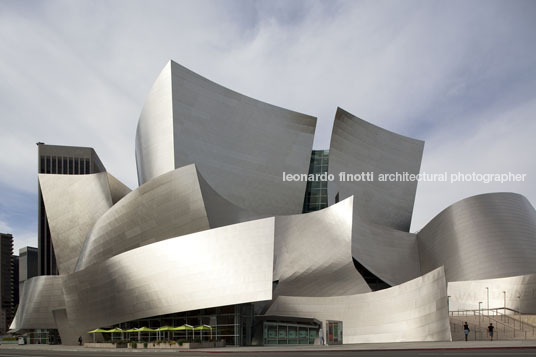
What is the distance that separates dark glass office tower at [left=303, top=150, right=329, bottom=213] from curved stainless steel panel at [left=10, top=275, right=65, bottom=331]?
62.8 feet

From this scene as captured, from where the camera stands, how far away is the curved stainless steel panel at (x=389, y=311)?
20.9 metres

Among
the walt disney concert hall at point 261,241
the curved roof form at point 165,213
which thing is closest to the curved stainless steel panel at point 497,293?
the walt disney concert hall at point 261,241

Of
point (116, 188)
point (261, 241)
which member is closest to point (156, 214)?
point (261, 241)

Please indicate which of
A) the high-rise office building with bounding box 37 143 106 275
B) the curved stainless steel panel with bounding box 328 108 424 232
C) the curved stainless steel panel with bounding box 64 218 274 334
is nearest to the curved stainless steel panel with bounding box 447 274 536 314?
the curved stainless steel panel with bounding box 328 108 424 232

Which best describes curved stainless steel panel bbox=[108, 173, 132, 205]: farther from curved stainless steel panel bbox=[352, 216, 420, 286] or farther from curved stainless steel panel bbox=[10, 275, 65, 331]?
curved stainless steel panel bbox=[352, 216, 420, 286]

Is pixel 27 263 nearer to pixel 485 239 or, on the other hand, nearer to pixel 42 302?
pixel 42 302

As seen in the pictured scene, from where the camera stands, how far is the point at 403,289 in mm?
22609

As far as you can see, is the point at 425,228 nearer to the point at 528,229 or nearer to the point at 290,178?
the point at 528,229

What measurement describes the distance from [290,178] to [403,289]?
1945 cm

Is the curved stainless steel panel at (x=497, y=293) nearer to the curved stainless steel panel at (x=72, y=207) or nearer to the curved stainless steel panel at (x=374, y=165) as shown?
the curved stainless steel panel at (x=374, y=165)

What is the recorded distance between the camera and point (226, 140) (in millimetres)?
39188

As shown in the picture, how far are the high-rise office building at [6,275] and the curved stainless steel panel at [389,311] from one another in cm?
15504

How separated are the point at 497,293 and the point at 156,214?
19086mm

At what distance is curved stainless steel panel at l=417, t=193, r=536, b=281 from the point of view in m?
32.1
